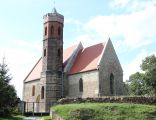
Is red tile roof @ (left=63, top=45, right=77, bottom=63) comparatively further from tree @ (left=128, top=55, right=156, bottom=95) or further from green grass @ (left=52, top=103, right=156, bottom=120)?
green grass @ (left=52, top=103, right=156, bottom=120)

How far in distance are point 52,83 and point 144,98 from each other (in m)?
Result: 16.4

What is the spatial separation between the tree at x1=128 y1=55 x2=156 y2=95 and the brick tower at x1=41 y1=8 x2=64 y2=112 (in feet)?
52.2

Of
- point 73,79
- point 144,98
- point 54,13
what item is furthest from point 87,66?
point 144,98

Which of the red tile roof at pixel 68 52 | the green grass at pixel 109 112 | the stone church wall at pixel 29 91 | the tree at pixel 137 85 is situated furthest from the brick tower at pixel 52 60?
the tree at pixel 137 85

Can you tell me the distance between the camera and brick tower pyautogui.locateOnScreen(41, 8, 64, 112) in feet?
149

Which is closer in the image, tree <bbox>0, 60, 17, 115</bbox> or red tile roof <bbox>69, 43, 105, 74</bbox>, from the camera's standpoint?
tree <bbox>0, 60, 17, 115</bbox>

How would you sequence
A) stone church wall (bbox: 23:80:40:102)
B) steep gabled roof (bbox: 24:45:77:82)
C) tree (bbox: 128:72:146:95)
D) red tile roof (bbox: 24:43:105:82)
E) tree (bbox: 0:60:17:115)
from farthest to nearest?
tree (bbox: 128:72:146:95), stone church wall (bbox: 23:80:40:102), steep gabled roof (bbox: 24:45:77:82), red tile roof (bbox: 24:43:105:82), tree (bbox: 0:60:17:115)

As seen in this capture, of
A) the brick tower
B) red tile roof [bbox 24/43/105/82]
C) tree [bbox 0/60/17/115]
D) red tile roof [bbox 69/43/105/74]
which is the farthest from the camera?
the brick tower

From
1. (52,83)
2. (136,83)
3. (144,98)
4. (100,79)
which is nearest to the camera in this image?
(144,98)

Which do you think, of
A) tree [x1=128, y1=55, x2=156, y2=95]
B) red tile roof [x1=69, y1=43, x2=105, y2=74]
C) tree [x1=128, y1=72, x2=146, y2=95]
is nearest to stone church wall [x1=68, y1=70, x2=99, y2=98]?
red tile roof [x1=69, y1=43, x2=105, y2=74]

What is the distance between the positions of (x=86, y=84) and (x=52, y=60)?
21.7 feet

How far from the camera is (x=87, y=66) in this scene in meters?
44.2

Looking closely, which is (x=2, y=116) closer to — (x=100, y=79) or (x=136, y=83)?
(x=100, y=79)

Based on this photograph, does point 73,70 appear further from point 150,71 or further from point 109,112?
point 109,112
